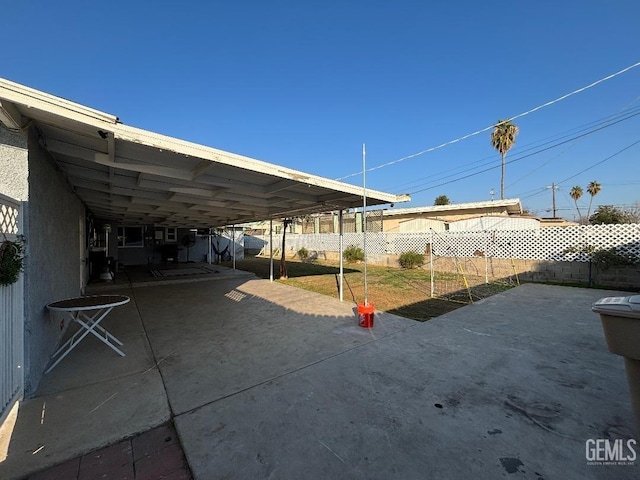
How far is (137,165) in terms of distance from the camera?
3666 mm

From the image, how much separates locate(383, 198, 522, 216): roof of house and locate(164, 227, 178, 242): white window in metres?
14.8

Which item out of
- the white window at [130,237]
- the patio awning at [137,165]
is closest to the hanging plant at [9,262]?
the patio awning at [137,165]

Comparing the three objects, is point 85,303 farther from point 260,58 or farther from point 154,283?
point 260,58

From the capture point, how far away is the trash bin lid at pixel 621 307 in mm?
1725

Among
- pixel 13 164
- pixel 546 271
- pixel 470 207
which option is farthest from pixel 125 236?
pixel 470 207

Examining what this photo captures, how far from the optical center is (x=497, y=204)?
52.1ft

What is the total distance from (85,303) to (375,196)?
4.72 meters

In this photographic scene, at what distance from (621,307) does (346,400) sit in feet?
6.95

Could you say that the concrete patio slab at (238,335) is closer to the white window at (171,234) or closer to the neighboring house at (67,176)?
the neighboring house at (67,176)

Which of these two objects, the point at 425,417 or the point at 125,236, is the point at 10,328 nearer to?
the point at 425,417

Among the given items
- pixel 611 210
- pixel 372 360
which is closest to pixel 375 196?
pixel 372 360

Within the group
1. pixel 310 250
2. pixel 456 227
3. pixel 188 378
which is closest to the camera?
pixel 188 378

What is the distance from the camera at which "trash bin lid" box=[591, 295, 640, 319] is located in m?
1.73

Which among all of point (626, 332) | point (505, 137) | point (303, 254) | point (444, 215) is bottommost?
point (303, 254)
